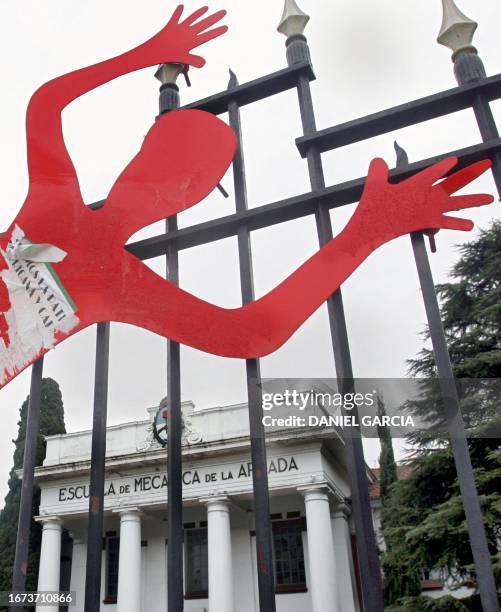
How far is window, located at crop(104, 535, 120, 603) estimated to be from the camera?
59.0 ft

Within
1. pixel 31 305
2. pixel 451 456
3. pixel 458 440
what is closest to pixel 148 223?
pixel 31 305

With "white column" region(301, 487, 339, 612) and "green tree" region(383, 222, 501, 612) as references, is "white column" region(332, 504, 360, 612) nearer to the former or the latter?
"green tree" region(383, 222, 501, 612)

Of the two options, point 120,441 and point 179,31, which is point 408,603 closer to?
point 120,441

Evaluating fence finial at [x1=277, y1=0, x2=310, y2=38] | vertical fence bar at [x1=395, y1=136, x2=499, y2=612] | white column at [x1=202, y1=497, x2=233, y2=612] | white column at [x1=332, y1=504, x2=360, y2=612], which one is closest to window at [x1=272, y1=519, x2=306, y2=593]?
white column at [x1=332, y1=504, x2=360, y2=612]

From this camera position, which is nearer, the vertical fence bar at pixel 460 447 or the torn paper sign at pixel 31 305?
the vertical fence bar at pixel 460 447

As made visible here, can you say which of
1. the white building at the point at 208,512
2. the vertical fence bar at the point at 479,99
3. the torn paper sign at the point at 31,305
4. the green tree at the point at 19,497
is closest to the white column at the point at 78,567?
the white building at the point at 208,512

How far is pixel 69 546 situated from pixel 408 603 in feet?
40.3

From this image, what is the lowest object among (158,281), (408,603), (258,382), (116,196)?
(408,603)

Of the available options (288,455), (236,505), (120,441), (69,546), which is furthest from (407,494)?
(69,546)

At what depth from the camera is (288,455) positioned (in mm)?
15078

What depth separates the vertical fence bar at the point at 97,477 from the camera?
3.30 meters

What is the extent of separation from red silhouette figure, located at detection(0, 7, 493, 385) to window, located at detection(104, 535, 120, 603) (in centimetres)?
1650

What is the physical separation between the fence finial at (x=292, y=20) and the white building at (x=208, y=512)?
11.6 metres

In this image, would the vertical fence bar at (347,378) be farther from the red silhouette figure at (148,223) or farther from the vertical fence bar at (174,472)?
the vertical fence bar at (174,472)
